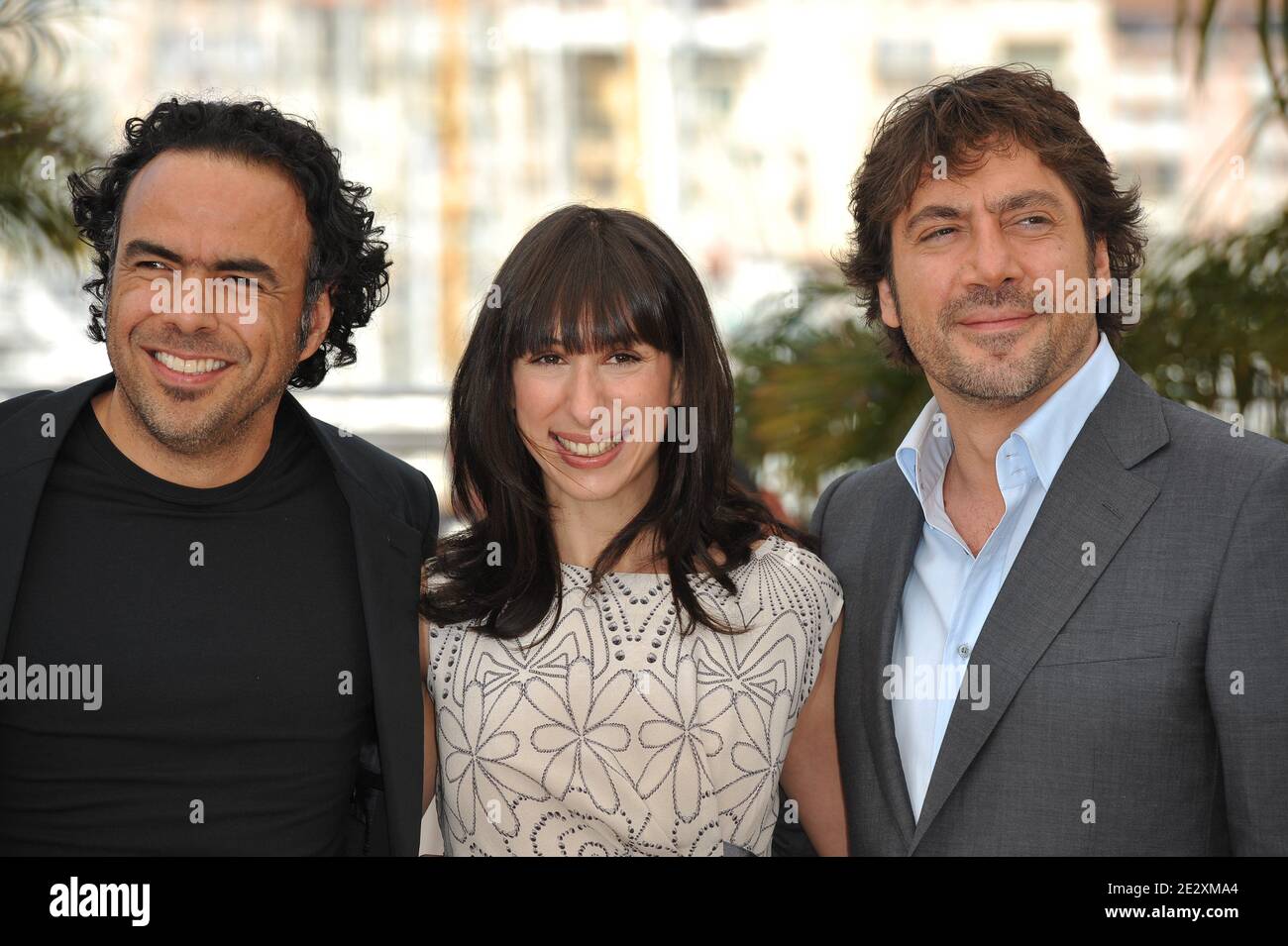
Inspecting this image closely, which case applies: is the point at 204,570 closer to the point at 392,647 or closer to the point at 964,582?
the point at 392,647

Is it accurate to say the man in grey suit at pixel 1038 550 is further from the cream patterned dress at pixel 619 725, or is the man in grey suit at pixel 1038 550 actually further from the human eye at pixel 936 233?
the cream patterned dress at pixel 619 725

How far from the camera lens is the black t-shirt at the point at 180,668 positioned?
2.24 meters

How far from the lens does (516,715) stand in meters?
2.37

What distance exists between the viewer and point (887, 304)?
2705 millimetres

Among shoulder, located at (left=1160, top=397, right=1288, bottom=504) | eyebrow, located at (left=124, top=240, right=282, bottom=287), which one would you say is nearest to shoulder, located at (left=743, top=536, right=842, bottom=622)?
shoulder, located at (left=1160, top=397, right=1288, bottom=504)

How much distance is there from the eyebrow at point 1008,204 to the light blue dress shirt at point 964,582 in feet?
0.89

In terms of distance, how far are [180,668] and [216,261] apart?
717 millimetres

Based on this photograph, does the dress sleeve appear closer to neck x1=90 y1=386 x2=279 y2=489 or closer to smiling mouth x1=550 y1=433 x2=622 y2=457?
smiling mouth x1=550 y1=433 x2=622 y2=457

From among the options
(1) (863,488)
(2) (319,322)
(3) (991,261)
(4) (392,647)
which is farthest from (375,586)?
(3) (991,261)

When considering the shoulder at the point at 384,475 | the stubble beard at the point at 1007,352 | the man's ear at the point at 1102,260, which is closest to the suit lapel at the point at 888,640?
the stubble beard at the point at 1007,352

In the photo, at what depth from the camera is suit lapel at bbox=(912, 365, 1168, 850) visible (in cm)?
221

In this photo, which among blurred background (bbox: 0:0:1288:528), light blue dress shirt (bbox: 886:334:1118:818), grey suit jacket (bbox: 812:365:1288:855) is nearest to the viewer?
grey suit jacket (bbox: 812:365:1288:855)

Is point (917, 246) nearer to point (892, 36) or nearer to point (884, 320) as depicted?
point (884, 320)

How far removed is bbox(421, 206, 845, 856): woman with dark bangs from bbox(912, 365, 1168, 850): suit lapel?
348 mm
